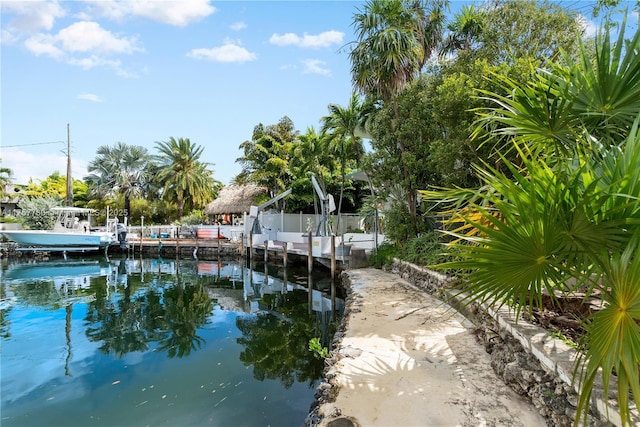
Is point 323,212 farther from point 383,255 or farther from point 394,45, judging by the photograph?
point 394,45

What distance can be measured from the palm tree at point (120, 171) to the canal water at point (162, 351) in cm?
2284

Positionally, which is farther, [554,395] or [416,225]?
[416,225]

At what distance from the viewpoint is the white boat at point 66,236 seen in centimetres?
2395

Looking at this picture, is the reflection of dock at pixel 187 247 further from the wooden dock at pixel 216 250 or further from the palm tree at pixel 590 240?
the palm tree at pixel 590 240

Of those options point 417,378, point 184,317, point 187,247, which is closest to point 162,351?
point 184,317

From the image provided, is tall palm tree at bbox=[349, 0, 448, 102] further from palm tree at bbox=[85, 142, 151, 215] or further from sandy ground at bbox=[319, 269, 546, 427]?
palm tree at bbox=[85, 142, 151, 215]

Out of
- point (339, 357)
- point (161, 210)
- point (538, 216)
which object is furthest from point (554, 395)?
point (161, 210)

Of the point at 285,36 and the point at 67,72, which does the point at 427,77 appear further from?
the point at 67,72

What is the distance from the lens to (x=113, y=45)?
10.9 m

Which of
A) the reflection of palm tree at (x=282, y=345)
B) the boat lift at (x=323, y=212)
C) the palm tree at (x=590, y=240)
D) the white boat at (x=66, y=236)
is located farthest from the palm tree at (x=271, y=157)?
the palm tree at (x=590, y=240)

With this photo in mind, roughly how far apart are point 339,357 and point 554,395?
2.59 m

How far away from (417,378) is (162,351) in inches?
233

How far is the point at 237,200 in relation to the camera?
30.2m

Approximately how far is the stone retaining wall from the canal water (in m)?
2.83
